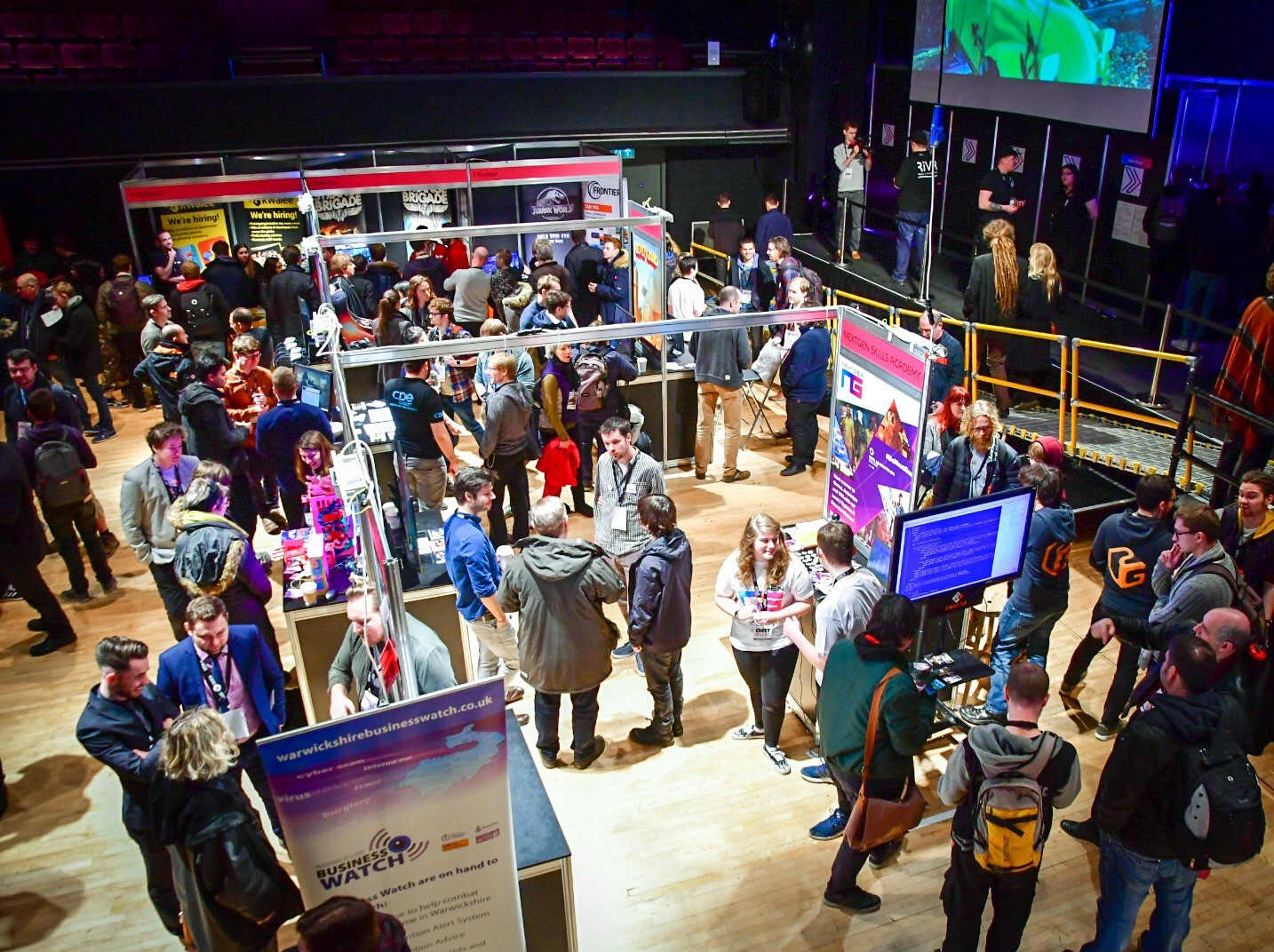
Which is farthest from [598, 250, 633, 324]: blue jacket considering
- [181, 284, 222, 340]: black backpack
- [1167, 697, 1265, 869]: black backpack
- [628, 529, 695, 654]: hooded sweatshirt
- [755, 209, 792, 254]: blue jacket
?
[1167, 697, 1265, 869]: black backpack

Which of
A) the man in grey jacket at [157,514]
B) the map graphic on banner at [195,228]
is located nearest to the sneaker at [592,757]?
the man in grey jacket at [157,514]

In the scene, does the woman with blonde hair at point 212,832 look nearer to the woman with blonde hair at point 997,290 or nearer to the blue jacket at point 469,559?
the blue jacket at point 469,559

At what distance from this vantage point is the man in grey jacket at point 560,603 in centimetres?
436

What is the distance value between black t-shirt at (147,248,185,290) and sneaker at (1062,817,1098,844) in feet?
30.3

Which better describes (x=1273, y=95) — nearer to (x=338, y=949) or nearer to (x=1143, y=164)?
(x=1143, y=164)

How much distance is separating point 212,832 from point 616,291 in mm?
6948

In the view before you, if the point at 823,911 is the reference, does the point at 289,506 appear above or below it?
above

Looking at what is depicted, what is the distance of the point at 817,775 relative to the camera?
4.79 m

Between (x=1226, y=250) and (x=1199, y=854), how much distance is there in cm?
624

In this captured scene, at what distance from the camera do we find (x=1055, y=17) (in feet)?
33.6

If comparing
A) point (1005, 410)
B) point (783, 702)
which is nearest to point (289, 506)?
point (783, 702)

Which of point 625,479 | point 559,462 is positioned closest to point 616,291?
point 559,462

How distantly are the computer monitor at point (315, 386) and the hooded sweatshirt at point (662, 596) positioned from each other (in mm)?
2687

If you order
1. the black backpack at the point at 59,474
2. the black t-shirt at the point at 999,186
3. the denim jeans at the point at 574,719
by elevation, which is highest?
the black t-shirt at the point at 999,186
